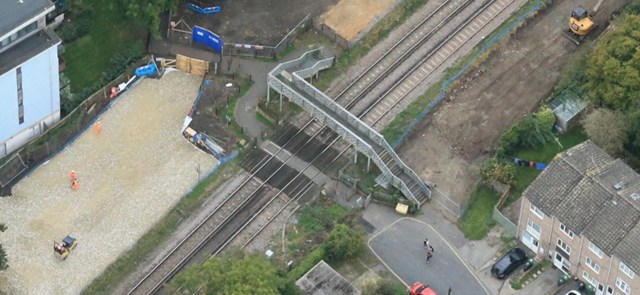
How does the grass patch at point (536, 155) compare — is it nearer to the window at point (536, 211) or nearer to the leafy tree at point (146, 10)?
the window at point (536, 211)

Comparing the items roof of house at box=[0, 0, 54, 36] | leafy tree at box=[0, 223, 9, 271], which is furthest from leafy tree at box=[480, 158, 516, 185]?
leafy tree at box=[0, 223, 9, 271]

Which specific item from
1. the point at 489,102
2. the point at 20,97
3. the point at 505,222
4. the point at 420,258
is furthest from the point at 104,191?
the point at 489,102

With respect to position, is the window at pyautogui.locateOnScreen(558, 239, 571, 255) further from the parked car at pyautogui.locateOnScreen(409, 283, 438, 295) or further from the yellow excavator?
the yellow excavator

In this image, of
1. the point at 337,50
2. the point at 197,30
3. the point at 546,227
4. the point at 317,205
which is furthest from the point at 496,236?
the point at 197,30

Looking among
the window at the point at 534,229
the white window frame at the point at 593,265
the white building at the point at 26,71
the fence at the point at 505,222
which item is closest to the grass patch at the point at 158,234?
the white building at the point at 26,71

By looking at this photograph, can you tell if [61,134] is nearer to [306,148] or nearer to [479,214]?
[306,148]

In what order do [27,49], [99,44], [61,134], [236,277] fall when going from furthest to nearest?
[99,44] < [61,134] < [27,49] < [236,277]

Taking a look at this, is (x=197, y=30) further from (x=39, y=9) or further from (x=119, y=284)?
(x=119, y=284)
